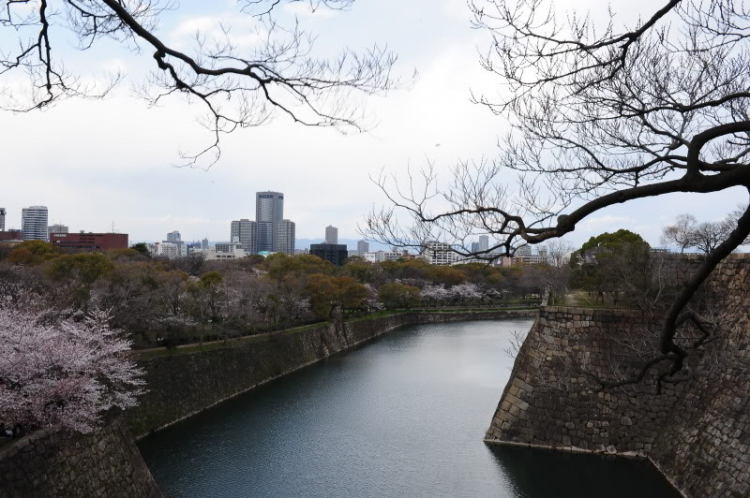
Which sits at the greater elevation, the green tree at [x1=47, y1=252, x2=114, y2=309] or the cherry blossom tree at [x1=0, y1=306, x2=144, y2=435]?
the green tree at [x1=47, y1=252, x2=114, y2=309]

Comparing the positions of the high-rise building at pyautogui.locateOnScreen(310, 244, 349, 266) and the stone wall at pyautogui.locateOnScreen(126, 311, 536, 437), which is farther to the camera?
the high-rise building at pyautogui.locateOnScreen(310, 244, 349, 266)

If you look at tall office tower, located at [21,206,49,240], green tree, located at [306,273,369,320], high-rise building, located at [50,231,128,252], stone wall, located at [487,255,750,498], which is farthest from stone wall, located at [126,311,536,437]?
tall office tower, located at [21,206,49,240]

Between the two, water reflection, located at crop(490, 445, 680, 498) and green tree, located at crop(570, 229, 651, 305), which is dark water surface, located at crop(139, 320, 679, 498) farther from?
green tree, located at crop(570, 229, 651, 305)

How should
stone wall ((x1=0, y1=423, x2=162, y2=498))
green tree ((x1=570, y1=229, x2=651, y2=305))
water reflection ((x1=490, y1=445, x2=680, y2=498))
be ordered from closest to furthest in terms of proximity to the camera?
stone wall ((x1=0, y1=423, x2=162, y2=498)) < water reflection ((x1=490, y1=445, x2=680, y2=498)) < green tree ((x1=570, y1=229, x2=651, y2=305))

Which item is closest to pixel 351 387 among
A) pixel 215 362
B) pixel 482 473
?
pixel 215 362

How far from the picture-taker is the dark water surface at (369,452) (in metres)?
9.38

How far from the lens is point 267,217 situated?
→ 133 m

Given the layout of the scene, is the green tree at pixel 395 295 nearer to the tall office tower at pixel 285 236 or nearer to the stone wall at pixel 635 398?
the stone wall at pixel 635 398

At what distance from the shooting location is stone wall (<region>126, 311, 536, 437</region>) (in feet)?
41.5

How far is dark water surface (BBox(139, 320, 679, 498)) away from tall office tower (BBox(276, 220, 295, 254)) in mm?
111608

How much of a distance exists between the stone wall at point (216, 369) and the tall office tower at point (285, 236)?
343 ft

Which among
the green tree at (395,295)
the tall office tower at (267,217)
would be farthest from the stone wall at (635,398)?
the tall office tower at (267,217)

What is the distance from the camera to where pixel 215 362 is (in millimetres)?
15594

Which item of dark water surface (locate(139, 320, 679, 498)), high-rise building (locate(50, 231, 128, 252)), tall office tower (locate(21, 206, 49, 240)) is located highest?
tall office tower (locate(21, 206, 49, 240))
